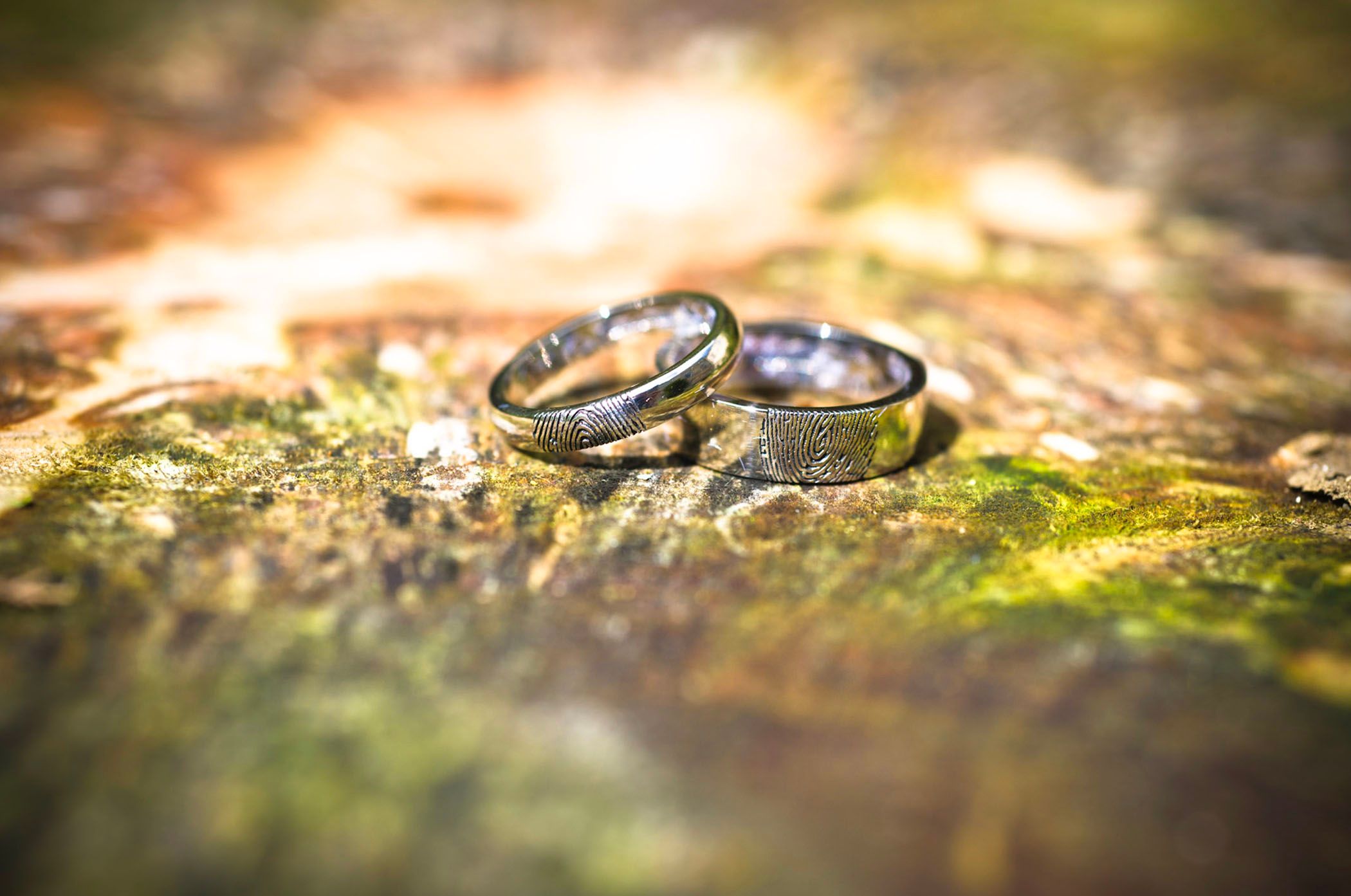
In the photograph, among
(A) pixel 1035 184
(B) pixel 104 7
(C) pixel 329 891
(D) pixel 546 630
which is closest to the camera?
(C) pixel 329 891

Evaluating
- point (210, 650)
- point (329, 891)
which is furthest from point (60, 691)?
point (329, 891)

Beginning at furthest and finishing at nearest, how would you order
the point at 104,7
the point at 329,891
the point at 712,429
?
the point at 104,7
the point at 712,429
the point at 329,891

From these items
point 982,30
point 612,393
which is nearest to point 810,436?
point 612,393

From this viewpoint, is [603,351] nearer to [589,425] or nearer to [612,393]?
[612,393]

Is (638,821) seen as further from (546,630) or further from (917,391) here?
(917,391)

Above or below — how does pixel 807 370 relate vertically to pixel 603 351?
below

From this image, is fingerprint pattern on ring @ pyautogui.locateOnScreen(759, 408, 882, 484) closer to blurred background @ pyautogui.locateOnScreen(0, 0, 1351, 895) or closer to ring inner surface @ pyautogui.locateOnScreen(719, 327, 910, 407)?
blurred background @ pyautogui.locateOnScreen(0, 0, 1351, 895)

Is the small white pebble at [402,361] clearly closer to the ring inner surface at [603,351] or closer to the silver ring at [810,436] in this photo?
the ring inner surface at [603,351]
